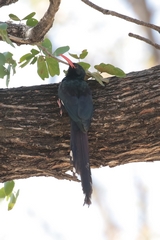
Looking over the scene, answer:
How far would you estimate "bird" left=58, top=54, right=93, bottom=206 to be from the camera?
265 centimetres

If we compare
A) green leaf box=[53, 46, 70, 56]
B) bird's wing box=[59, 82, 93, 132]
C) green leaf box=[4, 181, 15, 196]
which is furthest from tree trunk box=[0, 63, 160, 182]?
green leaf box=[53, 46, 70, 56]

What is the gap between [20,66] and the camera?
293 centimetres

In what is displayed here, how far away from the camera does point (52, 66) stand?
2979 millimetres

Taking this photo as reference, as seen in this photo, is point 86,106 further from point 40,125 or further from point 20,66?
point 20,66

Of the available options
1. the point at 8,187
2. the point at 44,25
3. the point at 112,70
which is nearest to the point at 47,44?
the point at 44,25

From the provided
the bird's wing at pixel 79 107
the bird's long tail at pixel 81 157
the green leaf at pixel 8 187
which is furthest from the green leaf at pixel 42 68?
the green leaf at pixel 8 187

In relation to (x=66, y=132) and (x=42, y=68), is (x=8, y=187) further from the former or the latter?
(x=42, y=68)

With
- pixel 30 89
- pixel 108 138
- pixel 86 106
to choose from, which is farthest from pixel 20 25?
pixel 108 138

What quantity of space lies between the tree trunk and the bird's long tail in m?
0.06

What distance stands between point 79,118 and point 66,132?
0.11 meters

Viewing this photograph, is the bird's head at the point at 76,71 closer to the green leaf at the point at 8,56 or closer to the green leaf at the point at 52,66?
the green leaf at the point at 52,66

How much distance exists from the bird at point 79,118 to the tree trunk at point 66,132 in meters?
0.05

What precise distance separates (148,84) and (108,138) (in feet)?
1.32

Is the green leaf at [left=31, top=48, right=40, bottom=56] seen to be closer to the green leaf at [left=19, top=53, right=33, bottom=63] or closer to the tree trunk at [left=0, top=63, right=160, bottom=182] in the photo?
the green leaf at [left=19, top=53, right=33, bottom=63]
